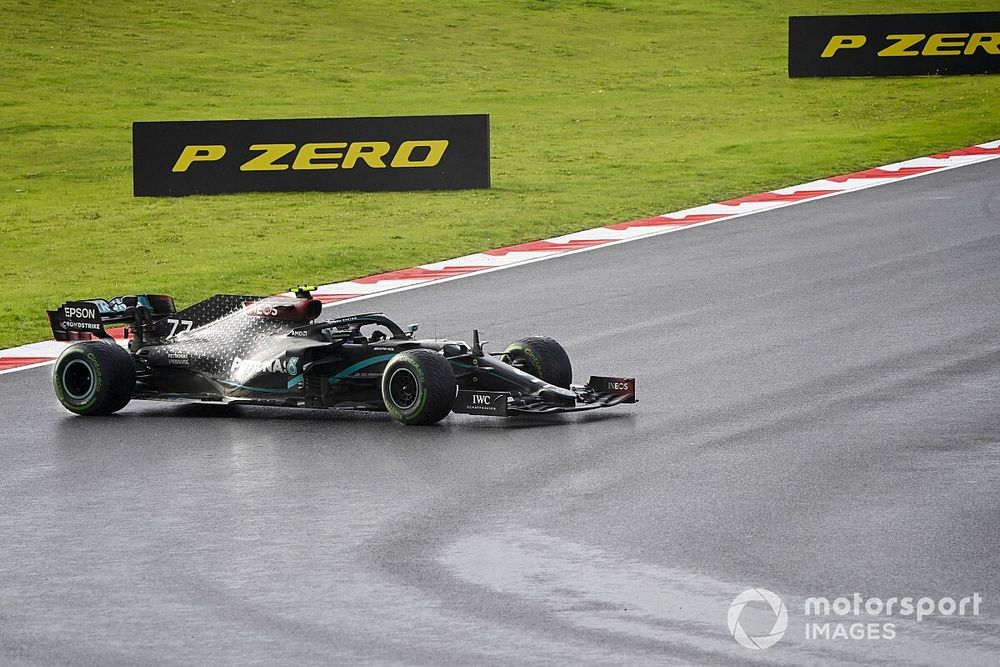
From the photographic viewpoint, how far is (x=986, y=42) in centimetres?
3631

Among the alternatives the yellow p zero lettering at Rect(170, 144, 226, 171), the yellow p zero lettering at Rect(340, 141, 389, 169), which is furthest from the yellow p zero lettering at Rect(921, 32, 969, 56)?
the yellow p zero lettering at Rect(170, 144, 226, 171)

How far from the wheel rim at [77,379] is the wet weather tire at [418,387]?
2.29 m

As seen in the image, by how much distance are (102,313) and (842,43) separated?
28.4m

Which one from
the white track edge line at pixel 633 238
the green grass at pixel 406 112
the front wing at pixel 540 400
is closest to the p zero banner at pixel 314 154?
the green grass at pixel 406 112

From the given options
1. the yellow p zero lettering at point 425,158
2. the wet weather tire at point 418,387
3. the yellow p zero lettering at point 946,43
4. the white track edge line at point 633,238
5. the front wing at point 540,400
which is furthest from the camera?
the yellow p zero lettering at point 946,43

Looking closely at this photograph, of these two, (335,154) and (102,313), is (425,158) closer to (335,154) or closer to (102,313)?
(335,154)

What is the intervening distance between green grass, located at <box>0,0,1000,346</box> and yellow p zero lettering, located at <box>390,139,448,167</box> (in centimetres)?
50

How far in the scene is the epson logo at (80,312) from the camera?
1247 centimetres

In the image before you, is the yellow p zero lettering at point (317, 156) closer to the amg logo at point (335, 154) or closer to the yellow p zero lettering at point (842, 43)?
the amg logo at point (335, 154)

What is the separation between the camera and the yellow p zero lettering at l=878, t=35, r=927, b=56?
3706 cm

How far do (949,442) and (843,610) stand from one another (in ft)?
11.8

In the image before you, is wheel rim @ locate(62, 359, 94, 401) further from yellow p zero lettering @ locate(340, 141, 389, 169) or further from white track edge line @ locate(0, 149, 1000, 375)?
yellow p zero lettering @ locate(340, 141, 389, 169)

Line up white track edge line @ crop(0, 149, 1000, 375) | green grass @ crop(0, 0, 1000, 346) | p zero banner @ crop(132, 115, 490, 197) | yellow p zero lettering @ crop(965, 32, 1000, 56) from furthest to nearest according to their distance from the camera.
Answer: yellow p zero lettering @ crop(965, 32, 1000, 56) < p zero banner @ crop(132, 115, 490, 197) < green grass @ crop(0, 0, 1000, 346) < white track edge line @ crop(0, 149, 1000, 375)

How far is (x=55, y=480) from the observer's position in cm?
992
